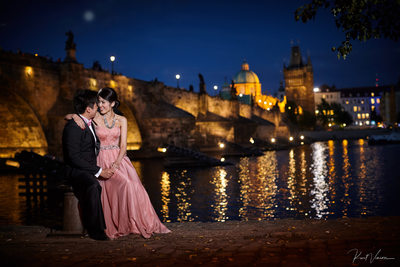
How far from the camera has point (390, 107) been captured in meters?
A: 107

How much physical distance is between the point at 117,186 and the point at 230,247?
6.36 ft

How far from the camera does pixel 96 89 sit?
107ft

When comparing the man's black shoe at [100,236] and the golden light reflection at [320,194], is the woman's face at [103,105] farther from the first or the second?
the golden light reflection at [320,194]

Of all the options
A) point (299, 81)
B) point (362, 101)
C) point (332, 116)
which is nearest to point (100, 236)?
point (332, 116)

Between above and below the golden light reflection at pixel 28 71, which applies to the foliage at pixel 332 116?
above

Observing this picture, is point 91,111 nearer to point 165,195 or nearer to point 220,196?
point 220,196

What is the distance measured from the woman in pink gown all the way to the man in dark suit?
120 millimetres

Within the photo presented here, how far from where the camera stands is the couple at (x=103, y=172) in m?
6.02

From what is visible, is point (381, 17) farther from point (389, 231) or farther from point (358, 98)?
point (358, 98)

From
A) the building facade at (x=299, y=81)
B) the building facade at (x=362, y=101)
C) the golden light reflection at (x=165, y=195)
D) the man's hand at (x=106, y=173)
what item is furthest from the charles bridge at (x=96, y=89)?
the building facade at (x=362, y=101)

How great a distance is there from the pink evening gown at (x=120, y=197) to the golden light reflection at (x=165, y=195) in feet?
19.3

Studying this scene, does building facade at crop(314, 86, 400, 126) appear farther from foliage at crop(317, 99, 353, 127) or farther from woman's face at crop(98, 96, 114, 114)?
woman's face at crop(98, 96, 114, 114)

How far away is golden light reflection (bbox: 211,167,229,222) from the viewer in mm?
12776

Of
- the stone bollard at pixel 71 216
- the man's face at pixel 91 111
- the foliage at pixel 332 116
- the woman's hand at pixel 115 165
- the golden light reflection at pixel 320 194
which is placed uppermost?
the foliage at pixel 332 116
